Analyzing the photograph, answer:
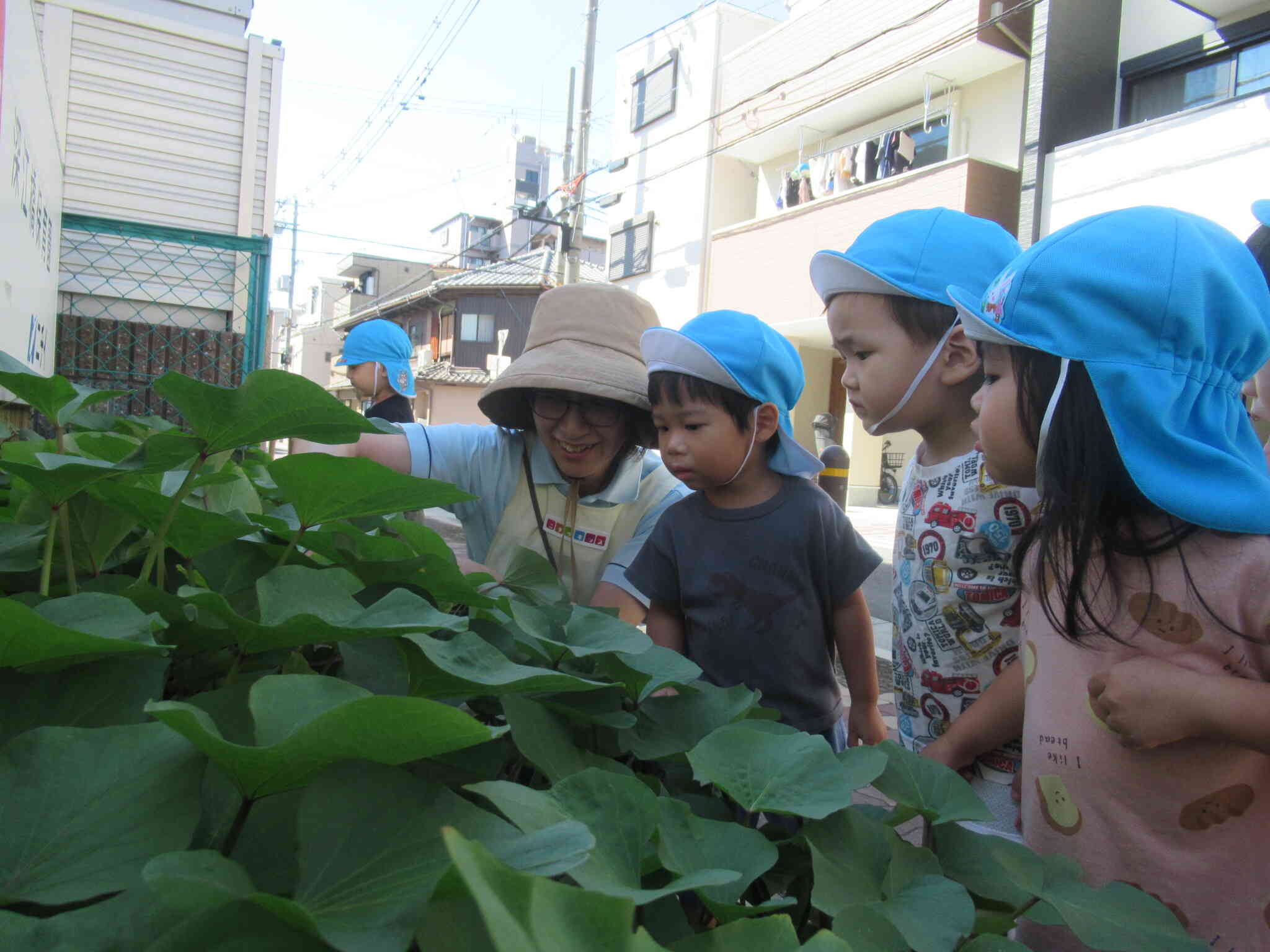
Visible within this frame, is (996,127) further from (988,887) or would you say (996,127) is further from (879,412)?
(988,887)

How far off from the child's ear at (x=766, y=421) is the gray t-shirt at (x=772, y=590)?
124 millimetres

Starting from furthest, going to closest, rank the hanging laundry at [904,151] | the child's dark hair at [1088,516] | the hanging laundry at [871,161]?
the hanging laundry at [871,161]
the hanging laundry at [904,151]
the child's dark hair at [1088,516]

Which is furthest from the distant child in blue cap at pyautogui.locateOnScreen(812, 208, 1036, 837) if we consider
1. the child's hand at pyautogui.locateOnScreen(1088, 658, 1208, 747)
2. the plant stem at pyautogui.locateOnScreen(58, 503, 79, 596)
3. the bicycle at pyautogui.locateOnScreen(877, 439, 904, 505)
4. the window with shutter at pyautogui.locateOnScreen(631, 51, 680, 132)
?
the window with shutter at pyautogui.locateOnScreen(631, 51, 680, 132)

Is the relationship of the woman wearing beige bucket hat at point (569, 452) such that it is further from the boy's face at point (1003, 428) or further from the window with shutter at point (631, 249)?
the window with shutter at point (631, 249)

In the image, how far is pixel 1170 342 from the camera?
954 mm

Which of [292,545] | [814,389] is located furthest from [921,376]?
[814,389]

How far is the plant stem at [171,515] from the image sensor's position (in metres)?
0.50

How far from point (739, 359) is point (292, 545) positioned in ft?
3.95

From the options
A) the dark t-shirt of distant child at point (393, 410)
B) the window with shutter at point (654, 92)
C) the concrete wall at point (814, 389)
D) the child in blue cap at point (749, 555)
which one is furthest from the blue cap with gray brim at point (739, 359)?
the window with shutter at point (654, 92)

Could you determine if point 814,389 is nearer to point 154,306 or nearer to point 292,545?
point 154,306

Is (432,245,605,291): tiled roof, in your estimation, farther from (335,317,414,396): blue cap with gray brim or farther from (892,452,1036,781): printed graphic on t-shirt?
(892,452,1036,781): printed graphic on t-shirt

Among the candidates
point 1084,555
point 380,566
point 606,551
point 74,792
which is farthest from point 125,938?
point 606,551

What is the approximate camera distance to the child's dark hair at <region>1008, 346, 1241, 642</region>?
99cm

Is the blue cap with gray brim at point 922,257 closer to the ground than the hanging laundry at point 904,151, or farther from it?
closer to the ground
